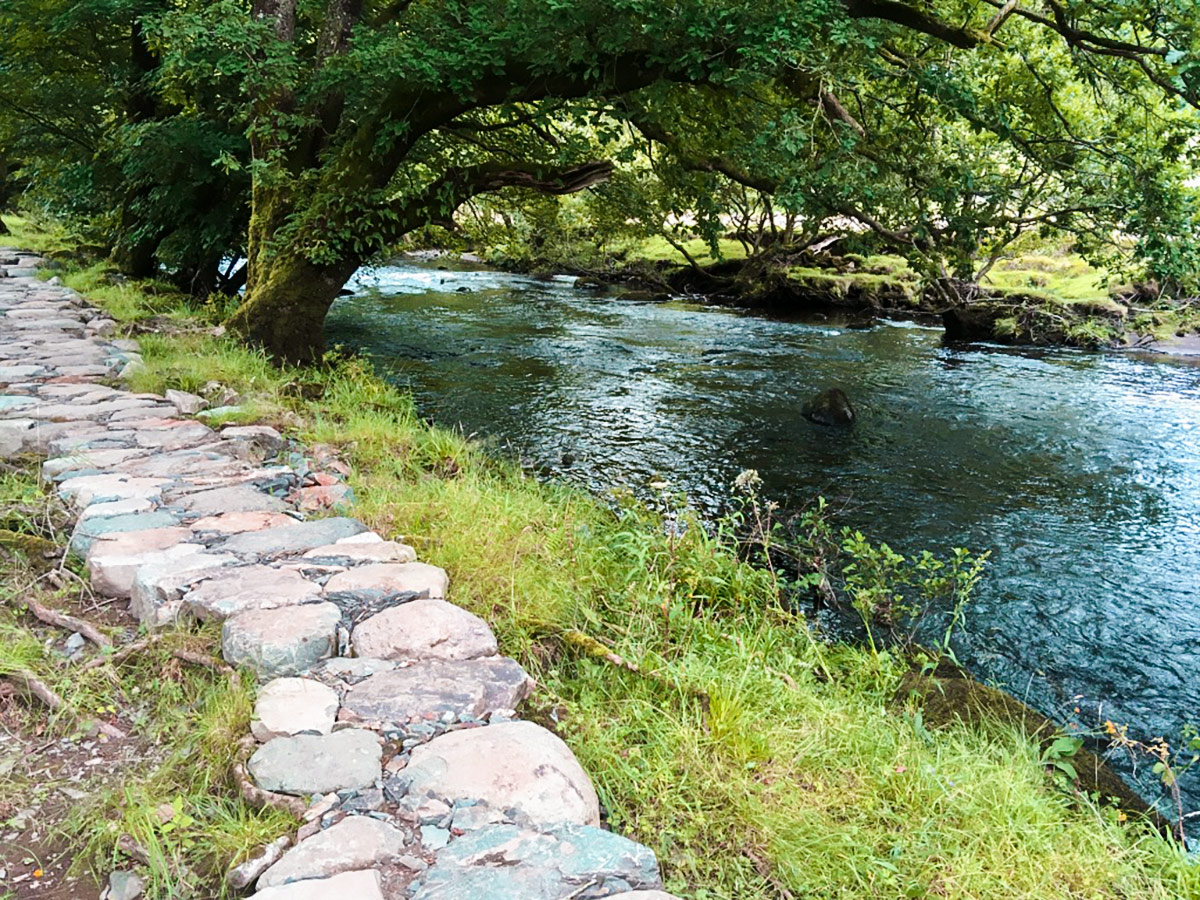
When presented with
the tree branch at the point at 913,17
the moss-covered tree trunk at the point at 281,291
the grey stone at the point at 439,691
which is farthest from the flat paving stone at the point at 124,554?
the tree branch at the point at 913,17

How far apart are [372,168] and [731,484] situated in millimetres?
4904

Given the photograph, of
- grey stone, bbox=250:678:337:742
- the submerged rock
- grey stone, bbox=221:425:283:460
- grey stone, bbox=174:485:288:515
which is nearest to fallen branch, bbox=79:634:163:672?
grey stone, bbox=250:678:337:742

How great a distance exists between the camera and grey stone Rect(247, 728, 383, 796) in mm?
1939

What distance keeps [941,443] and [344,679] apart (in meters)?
8.14

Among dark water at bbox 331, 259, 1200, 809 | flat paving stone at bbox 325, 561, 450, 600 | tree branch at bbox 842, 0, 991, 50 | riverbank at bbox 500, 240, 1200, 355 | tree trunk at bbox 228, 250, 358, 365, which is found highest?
tree branch at bbox 842, 0, 991, 50

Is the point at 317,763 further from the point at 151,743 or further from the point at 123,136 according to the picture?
the point at 123,136

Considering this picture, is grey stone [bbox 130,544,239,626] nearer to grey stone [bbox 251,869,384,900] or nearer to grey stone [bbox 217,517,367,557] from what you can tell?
grey stone [bbox 217,517,367,557]

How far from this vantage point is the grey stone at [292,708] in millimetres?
2119

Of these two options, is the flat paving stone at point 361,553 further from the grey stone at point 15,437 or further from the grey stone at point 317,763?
the grey stone at point 15,437

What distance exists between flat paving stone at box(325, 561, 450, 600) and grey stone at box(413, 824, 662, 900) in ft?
3.94

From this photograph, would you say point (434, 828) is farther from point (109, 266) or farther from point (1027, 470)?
point (109, 266)

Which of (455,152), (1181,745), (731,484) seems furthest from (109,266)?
(1181,745)

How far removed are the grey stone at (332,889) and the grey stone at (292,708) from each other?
54cm

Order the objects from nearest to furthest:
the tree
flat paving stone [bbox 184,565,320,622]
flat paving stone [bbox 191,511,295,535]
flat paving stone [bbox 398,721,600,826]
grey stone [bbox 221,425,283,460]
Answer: flat paving stone [bbox 398,721,600,826], flat paving stone [bbox 184,565,320,622], flat paving stone [bbox 191,511,295,535], grey stone [bbox 221,425,283,460], the tree
